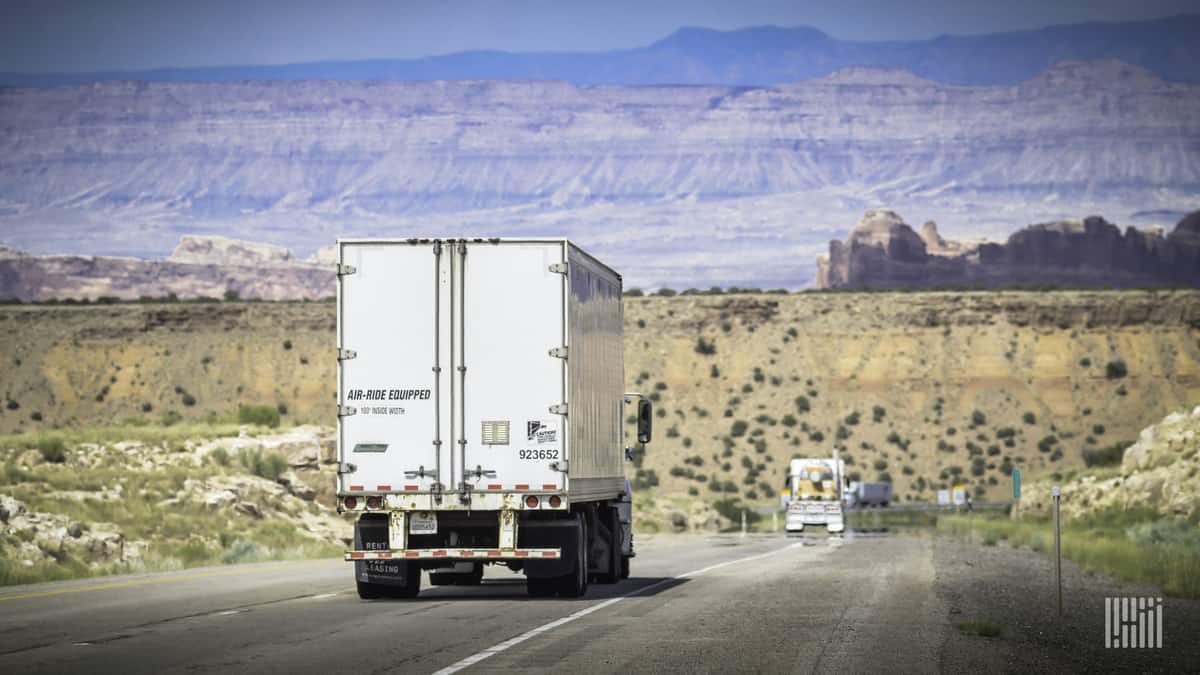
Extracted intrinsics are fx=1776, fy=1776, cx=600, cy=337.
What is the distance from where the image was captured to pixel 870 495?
300 ft

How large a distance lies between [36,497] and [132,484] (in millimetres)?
3762

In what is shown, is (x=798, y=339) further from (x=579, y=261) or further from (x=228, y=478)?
(x=579, y=261)

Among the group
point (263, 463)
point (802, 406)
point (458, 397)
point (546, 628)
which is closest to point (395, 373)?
point (458, 397)

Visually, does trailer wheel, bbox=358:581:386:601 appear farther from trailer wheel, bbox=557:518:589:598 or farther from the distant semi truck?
the distant semi truck

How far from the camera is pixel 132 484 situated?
1703 inches

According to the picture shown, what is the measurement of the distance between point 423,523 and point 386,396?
166cm

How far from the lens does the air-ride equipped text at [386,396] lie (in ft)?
72.2

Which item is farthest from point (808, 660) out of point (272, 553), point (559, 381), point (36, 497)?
point (36, 497)

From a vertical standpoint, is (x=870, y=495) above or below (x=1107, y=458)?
below

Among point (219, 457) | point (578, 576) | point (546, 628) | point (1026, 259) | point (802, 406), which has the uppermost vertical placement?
A: point (1026, 259)

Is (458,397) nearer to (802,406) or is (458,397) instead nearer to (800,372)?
(802,406)

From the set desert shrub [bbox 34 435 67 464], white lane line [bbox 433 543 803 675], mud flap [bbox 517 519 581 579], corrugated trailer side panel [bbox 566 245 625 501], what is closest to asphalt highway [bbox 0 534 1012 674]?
Result: white lane line [bbox 433 543 803 675]

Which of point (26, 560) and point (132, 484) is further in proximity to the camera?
point (132, 484)

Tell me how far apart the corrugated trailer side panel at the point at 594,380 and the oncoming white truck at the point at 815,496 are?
110 ft
